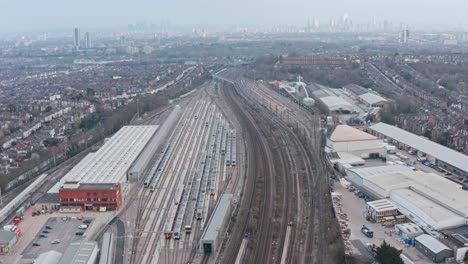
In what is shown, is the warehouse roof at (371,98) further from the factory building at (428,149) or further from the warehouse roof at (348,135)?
the warehouse roof at (348,135)

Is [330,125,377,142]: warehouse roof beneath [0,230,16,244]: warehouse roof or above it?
above

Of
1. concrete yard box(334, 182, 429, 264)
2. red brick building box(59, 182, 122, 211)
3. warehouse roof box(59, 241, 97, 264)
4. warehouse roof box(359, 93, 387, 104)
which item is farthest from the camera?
warehouse roof box(359, 93, 387, 104)

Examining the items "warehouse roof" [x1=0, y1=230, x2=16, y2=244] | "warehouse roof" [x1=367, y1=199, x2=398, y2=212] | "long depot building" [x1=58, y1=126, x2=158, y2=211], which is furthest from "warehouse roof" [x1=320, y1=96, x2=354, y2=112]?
"warehouse roof" [x1=0, y1=230, x2=16, y2=244]

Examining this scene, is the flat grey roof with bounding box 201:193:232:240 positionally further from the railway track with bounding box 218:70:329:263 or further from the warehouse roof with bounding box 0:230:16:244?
the warehouse roof with bounding box 0:230:16:244

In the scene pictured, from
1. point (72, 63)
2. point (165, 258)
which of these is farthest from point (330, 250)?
point (72, 63)

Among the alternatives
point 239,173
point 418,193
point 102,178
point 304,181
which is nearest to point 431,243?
point 418,193

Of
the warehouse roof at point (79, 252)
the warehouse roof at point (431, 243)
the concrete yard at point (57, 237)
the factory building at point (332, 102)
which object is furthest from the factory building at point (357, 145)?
the warehouse roof at point (79, 252)
